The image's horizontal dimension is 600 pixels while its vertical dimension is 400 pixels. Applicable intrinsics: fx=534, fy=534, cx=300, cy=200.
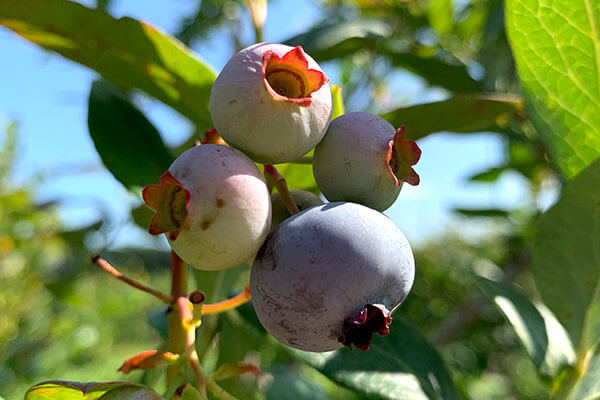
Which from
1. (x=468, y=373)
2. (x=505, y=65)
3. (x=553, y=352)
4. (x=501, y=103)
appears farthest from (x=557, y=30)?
(x=468, y=373)

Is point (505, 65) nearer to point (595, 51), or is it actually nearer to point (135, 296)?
point (595, 51)

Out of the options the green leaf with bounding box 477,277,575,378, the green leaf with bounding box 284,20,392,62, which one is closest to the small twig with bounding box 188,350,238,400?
the green leaf with bounding box 477,277,575,378

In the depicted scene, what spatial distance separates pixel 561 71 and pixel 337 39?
47 centimetres

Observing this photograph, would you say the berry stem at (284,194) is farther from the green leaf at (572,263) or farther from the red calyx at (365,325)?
the green leaf at (572,263)

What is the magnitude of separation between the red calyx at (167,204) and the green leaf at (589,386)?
29.0 inches

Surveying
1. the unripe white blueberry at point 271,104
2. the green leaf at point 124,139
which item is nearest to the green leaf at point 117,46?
the green leaf at point 124,139

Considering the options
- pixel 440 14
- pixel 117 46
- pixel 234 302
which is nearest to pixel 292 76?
pixel 234 302

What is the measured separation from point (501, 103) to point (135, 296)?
322 cm

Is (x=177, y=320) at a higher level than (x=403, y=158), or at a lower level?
lower

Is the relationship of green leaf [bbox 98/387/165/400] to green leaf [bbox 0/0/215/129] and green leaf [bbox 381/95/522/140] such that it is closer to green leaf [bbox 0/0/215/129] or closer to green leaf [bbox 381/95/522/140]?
green leaf [bbox 0/0/215/129]

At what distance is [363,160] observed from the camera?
58 centimetres

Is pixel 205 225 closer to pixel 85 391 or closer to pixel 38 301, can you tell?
pixel 85 391

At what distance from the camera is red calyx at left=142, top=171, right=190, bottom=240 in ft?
1.66

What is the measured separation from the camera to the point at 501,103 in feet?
3.01
